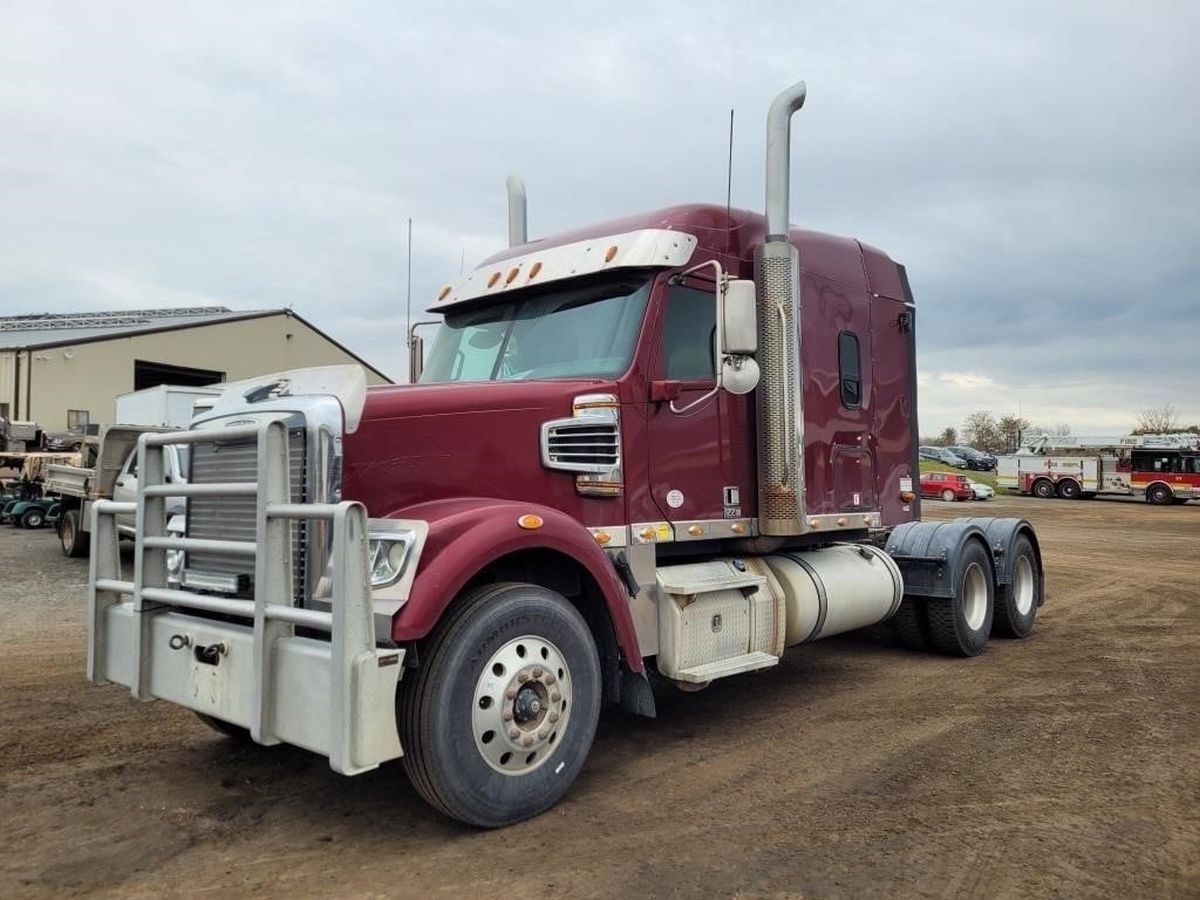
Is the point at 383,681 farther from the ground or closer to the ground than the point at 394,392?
closer to the ground

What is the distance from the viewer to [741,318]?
190 inches

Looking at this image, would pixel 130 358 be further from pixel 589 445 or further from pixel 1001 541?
pixel 589 445

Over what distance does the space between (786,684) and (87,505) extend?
1144 cm

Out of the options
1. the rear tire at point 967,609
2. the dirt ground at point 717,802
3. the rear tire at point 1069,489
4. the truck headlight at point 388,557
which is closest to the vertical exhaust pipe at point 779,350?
the dirt ground at point 717,802

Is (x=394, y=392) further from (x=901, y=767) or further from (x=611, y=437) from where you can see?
(x=901, y=767)

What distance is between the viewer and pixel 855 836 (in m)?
3.91

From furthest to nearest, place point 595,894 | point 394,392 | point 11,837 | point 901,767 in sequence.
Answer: point 901,767 < point 394,392 < point 11,837 < point 595,894

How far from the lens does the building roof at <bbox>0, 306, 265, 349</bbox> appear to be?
32.0 meters

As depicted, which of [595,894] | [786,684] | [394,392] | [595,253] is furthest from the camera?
[786,684]

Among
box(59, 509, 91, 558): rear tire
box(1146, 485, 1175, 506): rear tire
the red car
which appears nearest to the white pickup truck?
box(59, 509, 91, 558): rear tire

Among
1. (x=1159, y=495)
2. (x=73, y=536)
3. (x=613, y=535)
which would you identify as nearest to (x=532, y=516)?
(x=613, y=535)

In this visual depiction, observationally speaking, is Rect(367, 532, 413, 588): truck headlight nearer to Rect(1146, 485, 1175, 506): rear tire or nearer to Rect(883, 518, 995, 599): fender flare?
Rect(883, 518, 995, 599): fender flare

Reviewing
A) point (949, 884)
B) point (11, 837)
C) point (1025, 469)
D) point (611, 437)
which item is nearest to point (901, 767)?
point (949, 884)

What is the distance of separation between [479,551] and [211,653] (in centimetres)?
124
